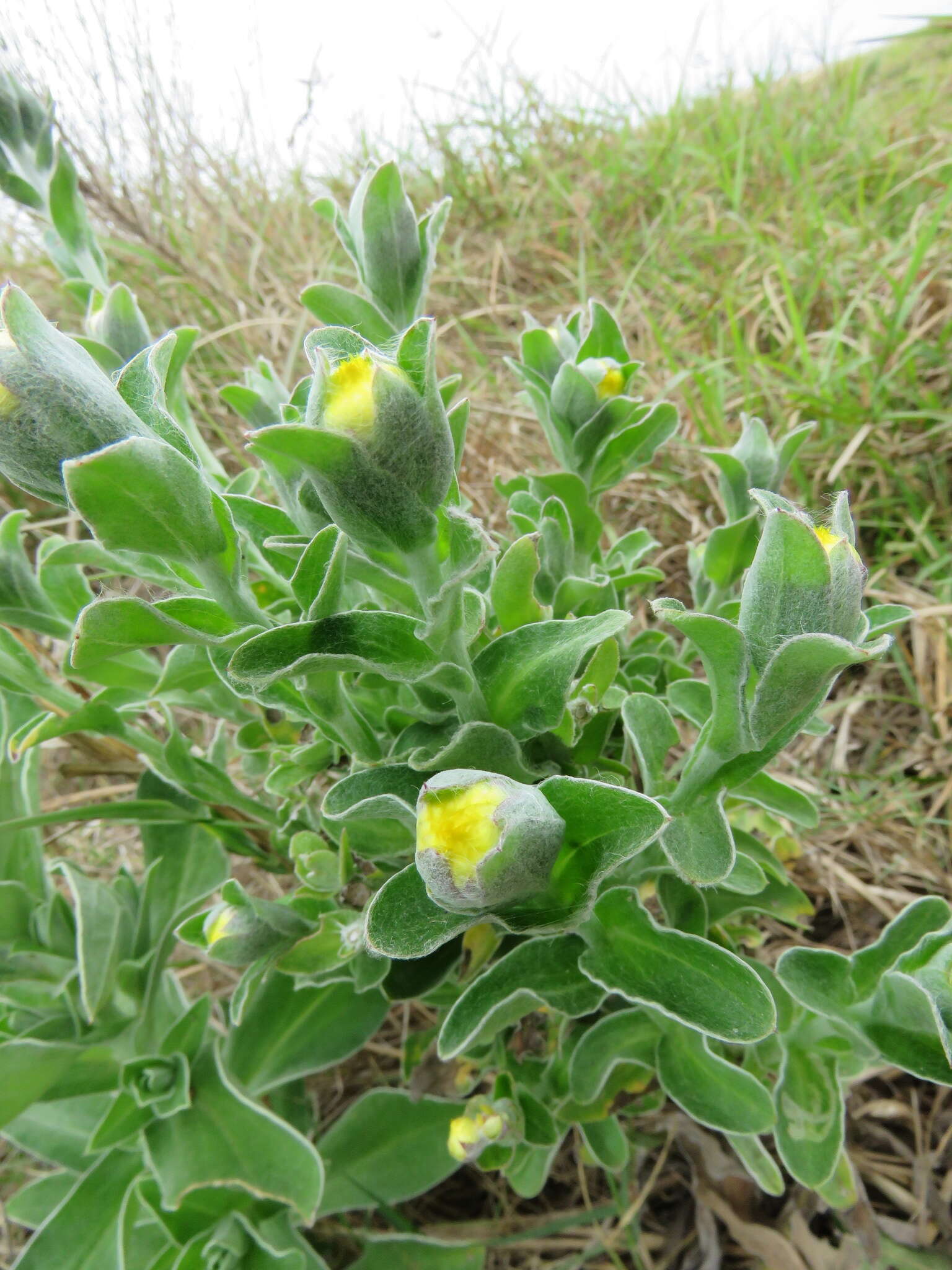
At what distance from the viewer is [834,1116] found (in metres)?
1.18

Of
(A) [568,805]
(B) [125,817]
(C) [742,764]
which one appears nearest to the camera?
(A) [568,805]

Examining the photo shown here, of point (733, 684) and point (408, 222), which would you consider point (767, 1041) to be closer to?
point (733, 684)

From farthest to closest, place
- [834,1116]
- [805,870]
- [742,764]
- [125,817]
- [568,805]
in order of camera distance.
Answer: [805,870] < [125,817] < [834,1116] < [742,764] < [568,805]

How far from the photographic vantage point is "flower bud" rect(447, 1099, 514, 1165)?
125cm

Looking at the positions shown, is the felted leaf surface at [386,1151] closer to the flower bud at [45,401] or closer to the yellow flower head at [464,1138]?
the yellow flower head at [464,1138]

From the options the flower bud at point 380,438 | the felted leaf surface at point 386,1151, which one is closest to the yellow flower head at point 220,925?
the flower bud at point 380,438

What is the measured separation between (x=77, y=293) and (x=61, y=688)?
653mm

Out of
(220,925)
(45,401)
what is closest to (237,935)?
(220,925)

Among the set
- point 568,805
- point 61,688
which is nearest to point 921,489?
point 568,805

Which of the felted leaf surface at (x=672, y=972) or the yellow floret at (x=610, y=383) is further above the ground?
the yellow floret at (x=610, y=383)

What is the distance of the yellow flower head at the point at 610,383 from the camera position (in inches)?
49.7

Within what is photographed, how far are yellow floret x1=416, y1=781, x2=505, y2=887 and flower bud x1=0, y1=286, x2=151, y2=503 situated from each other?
39 cm

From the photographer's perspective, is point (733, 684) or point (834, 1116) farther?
point (834, 1116)

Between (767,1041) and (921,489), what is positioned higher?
(921,489)
